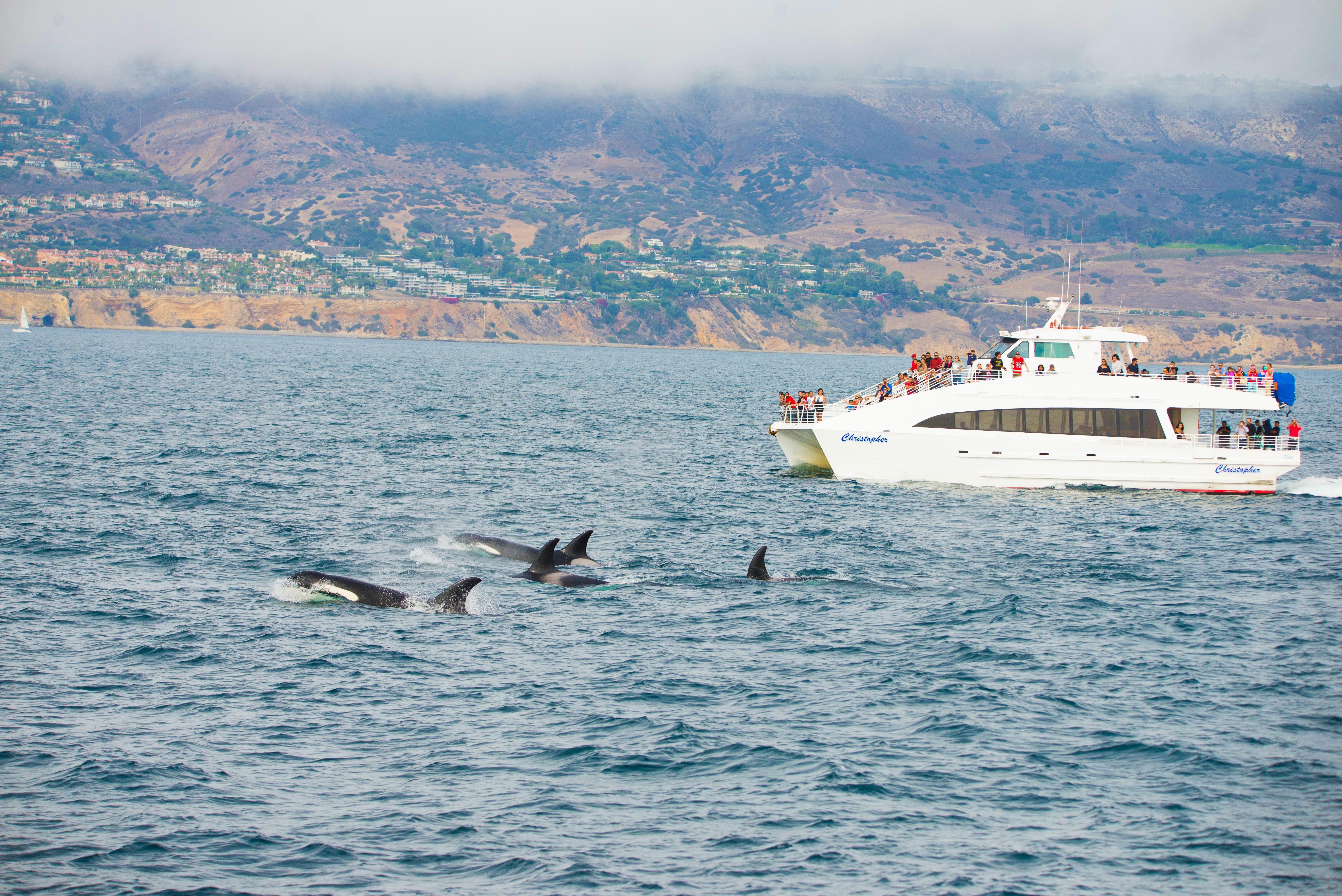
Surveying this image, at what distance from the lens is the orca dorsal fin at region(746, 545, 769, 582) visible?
26797mm

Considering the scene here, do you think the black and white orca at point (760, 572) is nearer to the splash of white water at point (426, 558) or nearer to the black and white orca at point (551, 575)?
the black and white orca at point (551, 575)

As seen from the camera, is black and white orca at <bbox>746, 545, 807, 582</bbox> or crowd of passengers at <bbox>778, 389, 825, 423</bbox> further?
crowd of passengers at <bbox>778, 389, 825, 423</bbox>

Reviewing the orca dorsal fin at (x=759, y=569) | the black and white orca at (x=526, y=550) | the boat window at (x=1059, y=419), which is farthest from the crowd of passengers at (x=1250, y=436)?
the black and white orca at (x=526, y=550)

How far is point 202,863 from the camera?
12953 millimetres

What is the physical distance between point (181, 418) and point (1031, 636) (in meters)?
52.9

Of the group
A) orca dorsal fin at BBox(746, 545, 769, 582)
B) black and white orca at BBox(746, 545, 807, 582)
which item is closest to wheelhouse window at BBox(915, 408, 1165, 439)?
black and white orca at BBox(746, 545, 807, 582)

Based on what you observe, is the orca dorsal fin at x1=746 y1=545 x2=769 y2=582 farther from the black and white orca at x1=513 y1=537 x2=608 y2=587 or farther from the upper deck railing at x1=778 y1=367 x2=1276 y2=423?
the upper deck railing at x1=778 y1=367 x2=1276 y2=423

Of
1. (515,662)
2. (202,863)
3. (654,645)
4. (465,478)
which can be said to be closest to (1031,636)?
(654,645)

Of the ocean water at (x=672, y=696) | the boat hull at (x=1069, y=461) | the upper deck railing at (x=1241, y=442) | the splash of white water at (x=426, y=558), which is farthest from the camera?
the upper deck railing at (x=1241, y=442)

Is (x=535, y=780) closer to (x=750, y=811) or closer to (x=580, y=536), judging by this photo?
(x=750, y=811)

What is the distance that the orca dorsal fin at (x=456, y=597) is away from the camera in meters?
23.4

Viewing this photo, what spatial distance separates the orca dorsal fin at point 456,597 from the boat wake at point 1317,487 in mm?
33726

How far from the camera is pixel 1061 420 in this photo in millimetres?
40812

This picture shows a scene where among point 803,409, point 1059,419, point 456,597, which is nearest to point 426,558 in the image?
point 456,597
